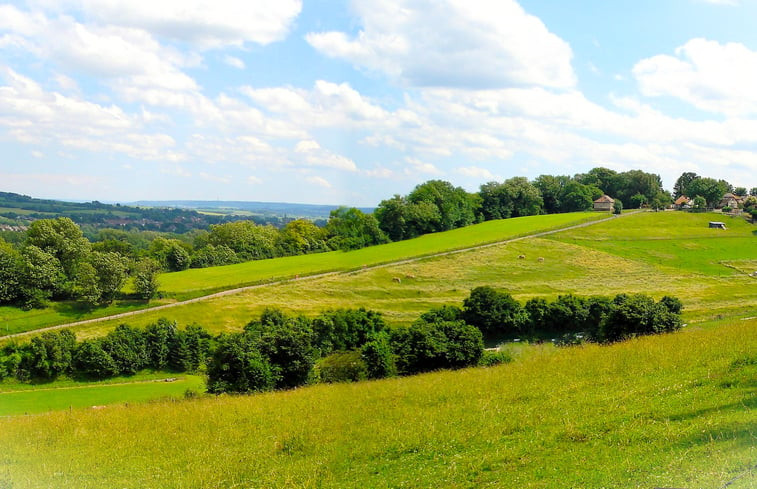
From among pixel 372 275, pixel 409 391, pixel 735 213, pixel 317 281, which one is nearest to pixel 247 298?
pixel 317 281

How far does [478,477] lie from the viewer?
9008 mm

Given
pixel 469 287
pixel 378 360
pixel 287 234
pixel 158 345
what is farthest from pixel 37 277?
pixel 287 234

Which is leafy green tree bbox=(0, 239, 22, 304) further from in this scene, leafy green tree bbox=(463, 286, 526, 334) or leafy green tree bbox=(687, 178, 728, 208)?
leafy green tree bbox=(687, 178, 728, 208)

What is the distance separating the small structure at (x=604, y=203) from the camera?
334 ft

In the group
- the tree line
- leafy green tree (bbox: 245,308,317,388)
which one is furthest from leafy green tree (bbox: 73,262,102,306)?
leafy green tree (bbox: 245,308,317,388)

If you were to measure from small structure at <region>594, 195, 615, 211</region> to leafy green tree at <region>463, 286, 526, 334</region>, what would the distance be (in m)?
72.3

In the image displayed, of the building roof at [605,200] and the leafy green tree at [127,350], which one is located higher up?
the building roof at [605,200]

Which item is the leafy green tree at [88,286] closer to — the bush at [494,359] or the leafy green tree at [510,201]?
the bush at [494,359]

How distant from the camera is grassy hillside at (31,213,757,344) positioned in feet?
150

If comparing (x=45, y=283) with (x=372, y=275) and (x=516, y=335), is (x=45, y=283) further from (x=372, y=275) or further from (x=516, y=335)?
(x=516, y=335)

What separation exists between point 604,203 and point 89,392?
323ft

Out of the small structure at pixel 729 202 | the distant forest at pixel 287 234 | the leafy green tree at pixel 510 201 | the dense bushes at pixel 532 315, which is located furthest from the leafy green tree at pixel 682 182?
the dense bushes at pixel 532 315

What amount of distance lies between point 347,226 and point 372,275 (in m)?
32.4

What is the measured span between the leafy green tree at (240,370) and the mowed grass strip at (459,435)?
567cm
